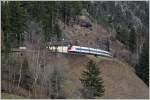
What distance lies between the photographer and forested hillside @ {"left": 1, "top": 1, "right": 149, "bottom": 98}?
2856cm

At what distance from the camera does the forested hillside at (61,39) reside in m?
28.6

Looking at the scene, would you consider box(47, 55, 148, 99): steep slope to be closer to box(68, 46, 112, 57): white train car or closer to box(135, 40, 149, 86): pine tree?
box(135, 40, 149, 86): pine tree

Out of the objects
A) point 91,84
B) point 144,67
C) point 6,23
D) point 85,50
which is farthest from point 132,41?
point 6,23

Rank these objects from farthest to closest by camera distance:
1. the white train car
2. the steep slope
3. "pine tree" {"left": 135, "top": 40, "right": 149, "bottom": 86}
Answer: the white train car, "pine tree" {"left": 135, "top": 40, "right": 149, "bottom": 86}, the steep slope

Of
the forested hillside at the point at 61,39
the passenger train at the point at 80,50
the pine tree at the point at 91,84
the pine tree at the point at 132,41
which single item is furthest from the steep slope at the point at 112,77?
the pine tree at the point at 132,41

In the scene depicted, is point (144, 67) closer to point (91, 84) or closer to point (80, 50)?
point (80, 50)

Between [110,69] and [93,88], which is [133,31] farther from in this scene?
[93,88]

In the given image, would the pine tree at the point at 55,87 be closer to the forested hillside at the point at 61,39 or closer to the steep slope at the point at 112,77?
the forested hillside at the point at 61,39

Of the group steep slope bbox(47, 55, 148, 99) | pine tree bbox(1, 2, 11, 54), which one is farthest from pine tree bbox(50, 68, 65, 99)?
pine tree bbox(1, 2, 11, 54)

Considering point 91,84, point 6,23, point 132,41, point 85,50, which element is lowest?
point 91,84

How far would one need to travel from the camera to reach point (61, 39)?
136 feet

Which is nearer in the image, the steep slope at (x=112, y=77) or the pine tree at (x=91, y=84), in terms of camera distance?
the pine tree at (x=91, y=84)

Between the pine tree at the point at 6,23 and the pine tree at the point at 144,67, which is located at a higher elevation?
the pine tree at the point at 6,23

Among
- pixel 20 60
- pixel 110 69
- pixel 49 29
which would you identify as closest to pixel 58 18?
pixel 49 29
